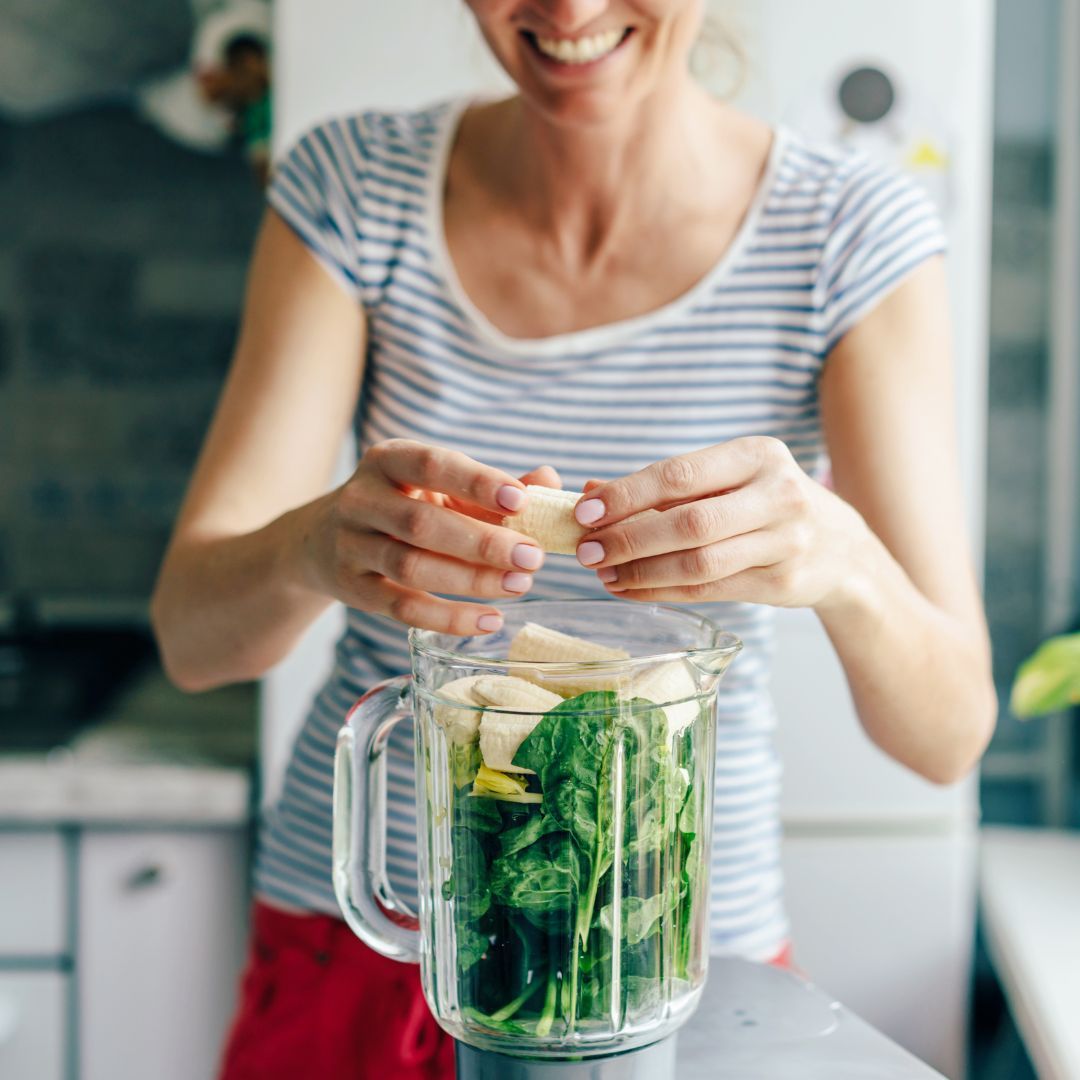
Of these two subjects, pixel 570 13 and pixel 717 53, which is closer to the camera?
pixel 570 13

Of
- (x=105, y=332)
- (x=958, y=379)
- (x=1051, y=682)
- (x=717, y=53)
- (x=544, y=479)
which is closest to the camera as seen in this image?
(x=544, y=479)

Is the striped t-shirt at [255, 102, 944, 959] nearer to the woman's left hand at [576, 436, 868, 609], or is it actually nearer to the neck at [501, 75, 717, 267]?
the neck at [501, 75, 717, 267]

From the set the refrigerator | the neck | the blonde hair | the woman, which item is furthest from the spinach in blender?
the refrigerator

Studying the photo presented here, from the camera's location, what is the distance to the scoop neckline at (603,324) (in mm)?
911

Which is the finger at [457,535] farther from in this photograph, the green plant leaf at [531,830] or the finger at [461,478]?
the green plant leaf at [531,830]

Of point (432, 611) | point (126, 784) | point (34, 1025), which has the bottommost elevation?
point (34, 1025)

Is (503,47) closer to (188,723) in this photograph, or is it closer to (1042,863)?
(188,723)

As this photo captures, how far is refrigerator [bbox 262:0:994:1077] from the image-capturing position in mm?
1399

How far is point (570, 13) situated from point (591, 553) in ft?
1.22

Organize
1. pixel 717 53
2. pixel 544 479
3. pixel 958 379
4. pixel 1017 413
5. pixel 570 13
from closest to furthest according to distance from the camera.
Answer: pixel 544 479
pixel 570 13
pixel 717 53
pixel 958 379
pixel 1017 413

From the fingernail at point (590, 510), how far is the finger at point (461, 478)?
0.03 metres

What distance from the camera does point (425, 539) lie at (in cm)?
59

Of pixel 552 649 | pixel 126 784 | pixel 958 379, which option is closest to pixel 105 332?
pixel 126 784

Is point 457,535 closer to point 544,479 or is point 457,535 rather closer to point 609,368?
point 544,479
